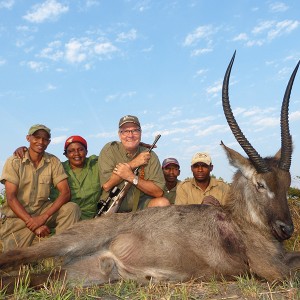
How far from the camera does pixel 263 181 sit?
4.97 meters

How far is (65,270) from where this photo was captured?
4730 millimetres

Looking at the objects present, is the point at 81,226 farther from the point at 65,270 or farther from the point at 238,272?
the point at 238,272

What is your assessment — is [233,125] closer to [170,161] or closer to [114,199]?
[114,199]

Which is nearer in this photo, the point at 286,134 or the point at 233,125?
the point at 233,125

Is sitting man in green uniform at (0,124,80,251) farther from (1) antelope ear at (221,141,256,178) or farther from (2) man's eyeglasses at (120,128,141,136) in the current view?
(1) antelope ear at (221,141,256,178)

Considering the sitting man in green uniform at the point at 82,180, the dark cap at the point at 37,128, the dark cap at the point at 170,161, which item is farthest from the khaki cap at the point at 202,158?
the dark cap at the point at 37,128

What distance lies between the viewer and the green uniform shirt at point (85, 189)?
25.2ft

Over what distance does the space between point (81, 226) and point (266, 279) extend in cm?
211

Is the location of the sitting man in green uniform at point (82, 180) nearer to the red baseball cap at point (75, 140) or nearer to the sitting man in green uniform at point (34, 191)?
the red baseball cap at point (75, 140)

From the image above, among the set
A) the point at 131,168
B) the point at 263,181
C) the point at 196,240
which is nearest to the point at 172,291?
the point at 196,240

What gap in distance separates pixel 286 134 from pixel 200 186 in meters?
2.70

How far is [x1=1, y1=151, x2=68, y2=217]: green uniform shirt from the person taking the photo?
7277mm

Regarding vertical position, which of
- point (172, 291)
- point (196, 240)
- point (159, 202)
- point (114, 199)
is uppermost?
point (114, 199)

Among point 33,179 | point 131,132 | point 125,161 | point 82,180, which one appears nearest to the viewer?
point 33,179
